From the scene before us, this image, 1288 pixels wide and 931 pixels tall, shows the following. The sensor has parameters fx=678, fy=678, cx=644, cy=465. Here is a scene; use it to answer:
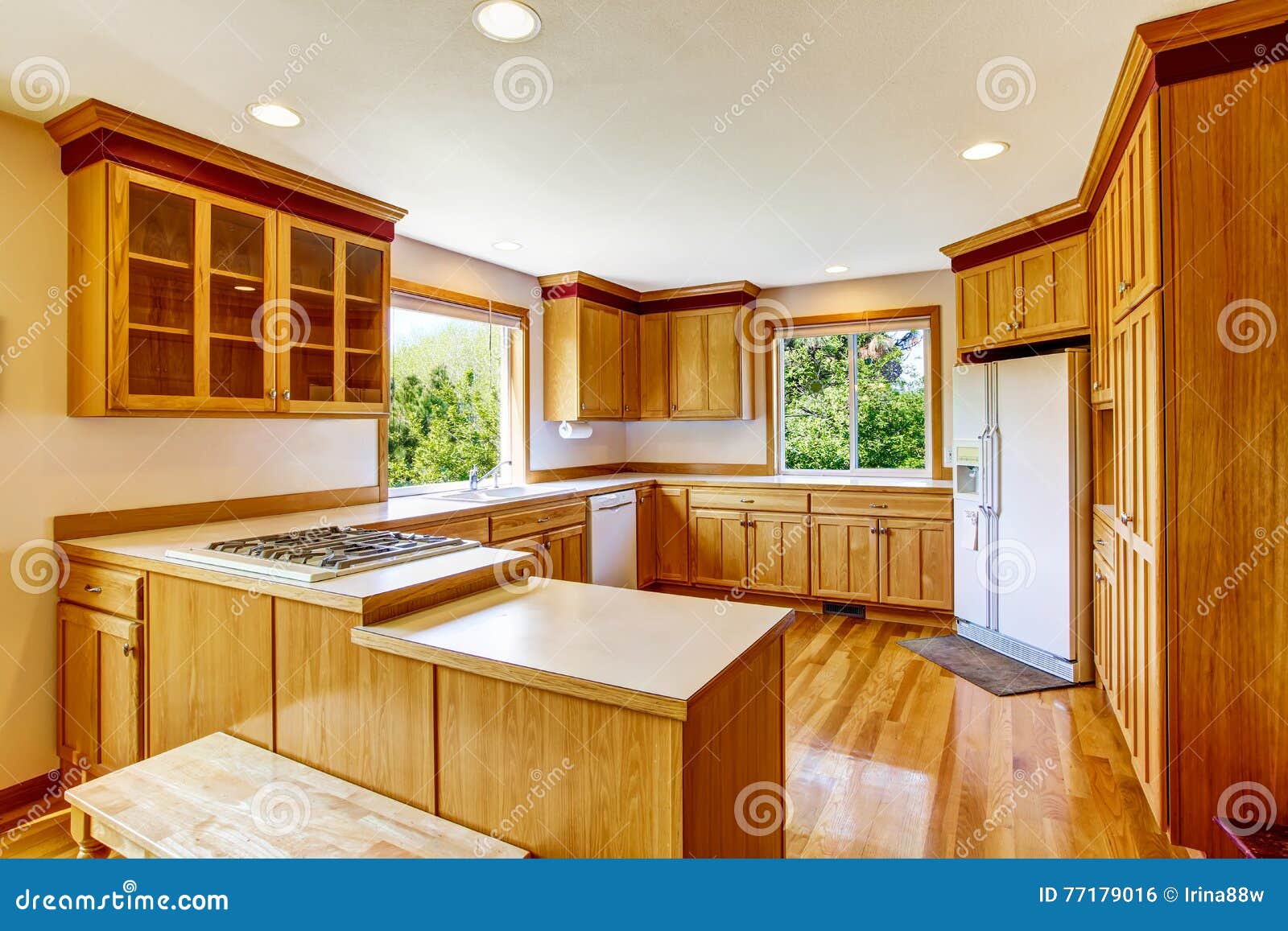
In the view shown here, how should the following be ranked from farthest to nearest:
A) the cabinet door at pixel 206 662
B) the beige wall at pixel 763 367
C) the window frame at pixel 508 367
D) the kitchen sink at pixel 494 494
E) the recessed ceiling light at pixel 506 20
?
the beige wall at pixel 763 367, the window frame at pixel 508 367, the kitchen sink at pixel 494 494, the cabinet door at pixel 206 662, the recessed ceiling light at pixel 506 20

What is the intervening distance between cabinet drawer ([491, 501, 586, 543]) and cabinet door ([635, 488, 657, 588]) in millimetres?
755

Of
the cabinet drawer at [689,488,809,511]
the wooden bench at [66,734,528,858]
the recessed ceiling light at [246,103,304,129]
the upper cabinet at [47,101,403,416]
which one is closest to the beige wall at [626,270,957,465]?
the cabinet drawer at [689,488,809,511]

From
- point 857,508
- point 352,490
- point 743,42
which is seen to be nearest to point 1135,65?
point 743,42

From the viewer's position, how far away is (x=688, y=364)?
5.36 metres

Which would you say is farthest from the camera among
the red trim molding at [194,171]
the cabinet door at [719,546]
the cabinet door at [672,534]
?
the cabinet door at [672,534]

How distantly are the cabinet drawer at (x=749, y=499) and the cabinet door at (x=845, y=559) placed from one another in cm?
17

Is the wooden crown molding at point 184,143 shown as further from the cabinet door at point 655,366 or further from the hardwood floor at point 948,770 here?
the hardwood floor at point 948,770

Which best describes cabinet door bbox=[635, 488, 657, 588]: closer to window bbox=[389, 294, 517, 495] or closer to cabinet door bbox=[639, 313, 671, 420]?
cabinet door bbox=[639, 313, 671, 420]

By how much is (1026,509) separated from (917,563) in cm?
86

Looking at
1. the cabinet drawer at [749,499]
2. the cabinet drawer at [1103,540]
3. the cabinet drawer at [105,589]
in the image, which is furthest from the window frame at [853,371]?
the cabinet drawer at [105,589]

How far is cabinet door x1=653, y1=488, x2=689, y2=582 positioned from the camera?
507 centimetres

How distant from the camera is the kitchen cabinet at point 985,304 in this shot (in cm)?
384

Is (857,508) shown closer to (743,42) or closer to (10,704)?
(743,42)
